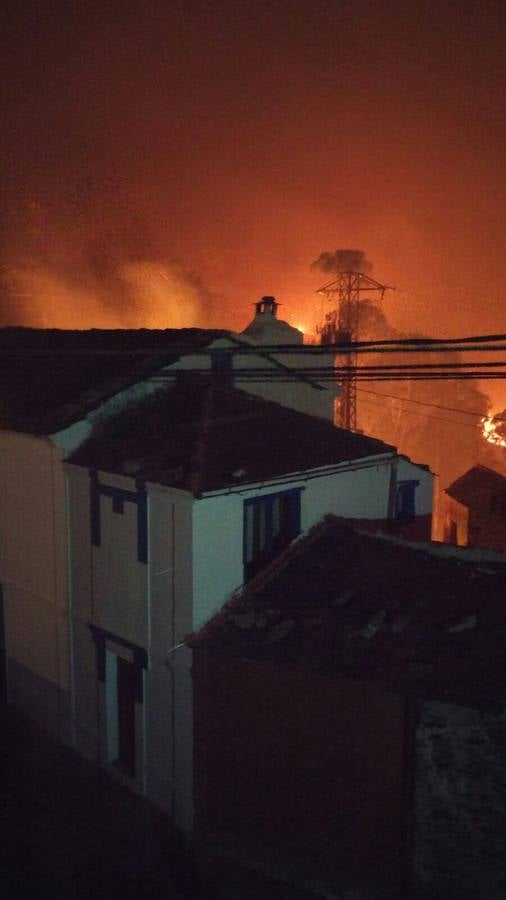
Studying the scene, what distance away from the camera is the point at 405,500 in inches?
736

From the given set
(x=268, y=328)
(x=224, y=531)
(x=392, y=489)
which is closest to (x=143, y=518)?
(x=224, y=531)

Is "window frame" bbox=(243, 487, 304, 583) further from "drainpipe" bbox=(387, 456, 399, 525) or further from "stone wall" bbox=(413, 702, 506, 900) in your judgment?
"stone wall" bbox=(413, 702, 506, 900)

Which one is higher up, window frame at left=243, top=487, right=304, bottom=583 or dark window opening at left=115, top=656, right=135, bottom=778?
window frame at left=243, top=487, right=304, bottom=583

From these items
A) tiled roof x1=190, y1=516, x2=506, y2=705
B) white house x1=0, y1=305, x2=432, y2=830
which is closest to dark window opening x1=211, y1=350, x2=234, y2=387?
white house x1=0, y1=305, x2=432, y2=830

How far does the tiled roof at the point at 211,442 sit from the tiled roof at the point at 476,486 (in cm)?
1926

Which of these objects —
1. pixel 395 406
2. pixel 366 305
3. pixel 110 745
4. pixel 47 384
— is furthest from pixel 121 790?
pixel 366 305

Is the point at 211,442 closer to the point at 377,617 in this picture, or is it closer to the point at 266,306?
the point at 377,617

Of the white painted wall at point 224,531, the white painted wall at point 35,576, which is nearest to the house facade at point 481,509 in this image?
the white painted wall at point 224,531

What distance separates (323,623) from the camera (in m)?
12.0

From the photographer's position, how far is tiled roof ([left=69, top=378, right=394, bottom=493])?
A: 1290 cm

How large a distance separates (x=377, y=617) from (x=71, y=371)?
10.9m

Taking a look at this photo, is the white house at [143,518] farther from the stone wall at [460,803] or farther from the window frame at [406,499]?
the stone wall at [460,803]

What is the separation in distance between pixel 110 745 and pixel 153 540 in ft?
16.6

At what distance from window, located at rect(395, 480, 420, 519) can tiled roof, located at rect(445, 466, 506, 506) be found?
16236mm
